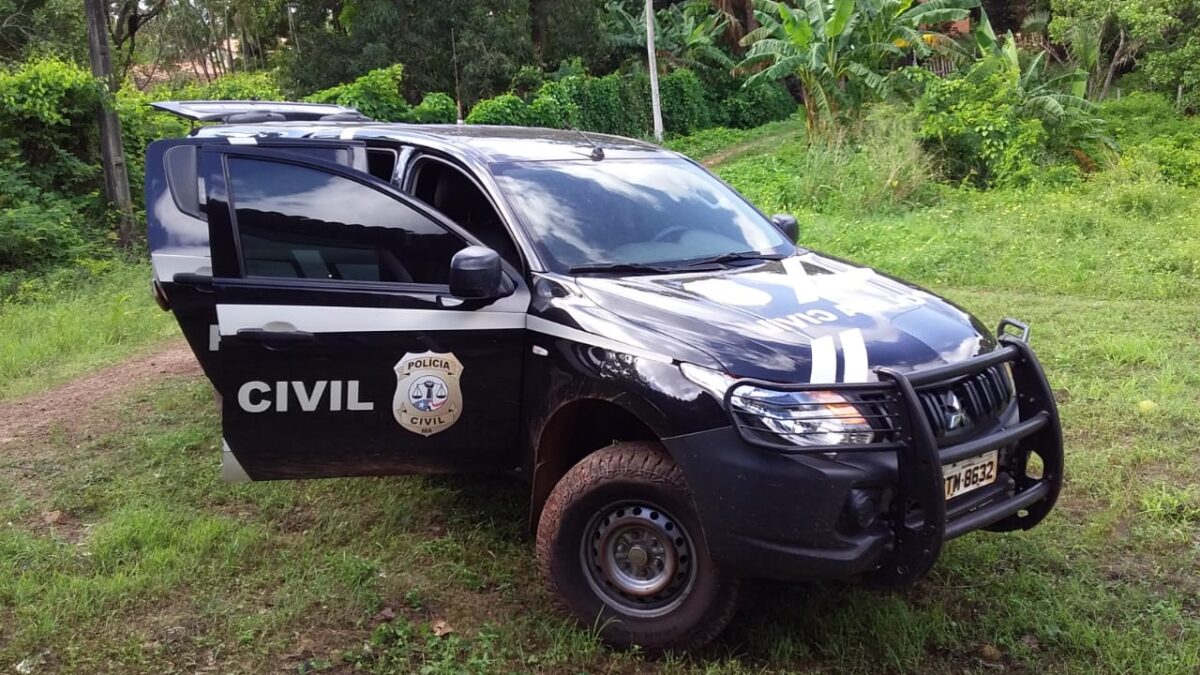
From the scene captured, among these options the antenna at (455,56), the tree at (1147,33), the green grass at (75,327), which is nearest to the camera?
the green grass at (75,327)

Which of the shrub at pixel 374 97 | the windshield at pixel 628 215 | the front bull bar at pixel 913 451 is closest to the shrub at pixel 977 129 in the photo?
the shrub at pixel 374 97

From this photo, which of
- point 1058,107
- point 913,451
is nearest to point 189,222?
point 913,451

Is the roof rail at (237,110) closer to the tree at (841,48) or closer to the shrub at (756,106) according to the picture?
the tree at (841,48)

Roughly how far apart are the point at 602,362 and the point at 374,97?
684 inches

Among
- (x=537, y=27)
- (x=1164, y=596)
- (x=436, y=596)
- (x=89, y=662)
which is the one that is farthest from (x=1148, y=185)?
(x=537, y=27)

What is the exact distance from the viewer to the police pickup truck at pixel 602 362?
10.3 feet

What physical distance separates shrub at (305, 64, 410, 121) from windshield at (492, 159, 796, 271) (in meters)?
15.3

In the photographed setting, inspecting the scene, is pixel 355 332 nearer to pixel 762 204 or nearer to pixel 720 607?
pixel 720 607

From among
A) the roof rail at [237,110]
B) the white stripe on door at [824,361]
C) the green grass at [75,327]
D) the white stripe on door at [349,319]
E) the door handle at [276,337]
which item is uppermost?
the roof rail at [237,110]

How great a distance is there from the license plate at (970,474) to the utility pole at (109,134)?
11539mm

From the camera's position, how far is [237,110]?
21.4 ft

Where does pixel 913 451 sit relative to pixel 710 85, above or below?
below

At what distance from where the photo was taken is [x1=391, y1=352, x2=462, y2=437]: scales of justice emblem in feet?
13.0

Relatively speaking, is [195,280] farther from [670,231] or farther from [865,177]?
[865,177]
